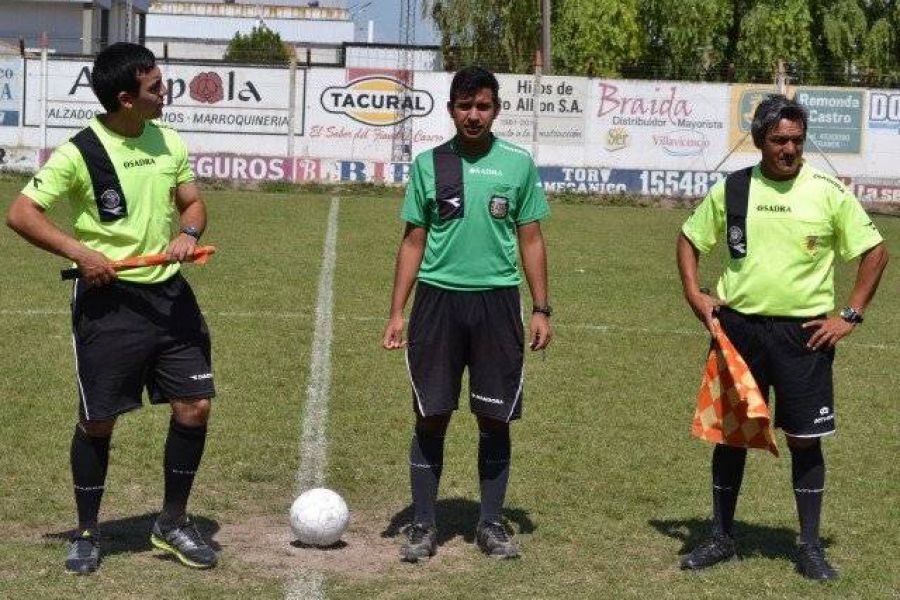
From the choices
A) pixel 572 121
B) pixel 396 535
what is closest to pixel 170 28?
pixel 572 121

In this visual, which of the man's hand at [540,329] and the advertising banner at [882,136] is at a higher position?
the advertising banner at [882,136]

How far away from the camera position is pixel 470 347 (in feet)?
20.5

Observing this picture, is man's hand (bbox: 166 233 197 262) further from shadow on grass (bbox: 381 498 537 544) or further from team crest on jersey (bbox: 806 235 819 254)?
team crest on jersey (bbox: 806 235 819 254)

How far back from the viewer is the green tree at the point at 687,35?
37188mm

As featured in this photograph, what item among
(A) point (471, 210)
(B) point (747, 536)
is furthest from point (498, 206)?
(B) point (747, 536)

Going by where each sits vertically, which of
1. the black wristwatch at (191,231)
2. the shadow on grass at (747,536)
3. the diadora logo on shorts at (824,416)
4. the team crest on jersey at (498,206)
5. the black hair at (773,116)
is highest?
the black hair at (773,116)

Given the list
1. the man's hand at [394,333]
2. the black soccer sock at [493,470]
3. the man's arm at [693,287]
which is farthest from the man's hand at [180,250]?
the man's arm at [693,287]

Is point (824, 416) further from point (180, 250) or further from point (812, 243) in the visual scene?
point (180, 250)

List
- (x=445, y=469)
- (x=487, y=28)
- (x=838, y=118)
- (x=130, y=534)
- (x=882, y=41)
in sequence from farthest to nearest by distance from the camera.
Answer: (x=487, y=28) < (x=882, y=41) < (x=838, y=118) < (x=445, y=469) < (x=130, y=534)

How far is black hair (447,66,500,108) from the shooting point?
604 centimetres

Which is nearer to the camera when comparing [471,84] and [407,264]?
[471,84]

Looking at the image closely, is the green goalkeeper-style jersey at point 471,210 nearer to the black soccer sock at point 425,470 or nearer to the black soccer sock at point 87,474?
the black soccer sock at point 425,470

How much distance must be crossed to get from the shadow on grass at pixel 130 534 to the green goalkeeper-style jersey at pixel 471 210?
1.50 metres

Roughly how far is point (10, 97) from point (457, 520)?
2468cm
